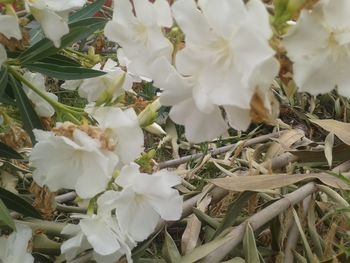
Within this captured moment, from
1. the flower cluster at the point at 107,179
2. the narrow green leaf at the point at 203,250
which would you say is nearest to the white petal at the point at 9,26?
the flower cluster at the point at 107,179

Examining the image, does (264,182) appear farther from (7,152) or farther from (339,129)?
(7,152)

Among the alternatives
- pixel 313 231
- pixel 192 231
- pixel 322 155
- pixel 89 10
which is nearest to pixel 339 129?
pixel 322 155

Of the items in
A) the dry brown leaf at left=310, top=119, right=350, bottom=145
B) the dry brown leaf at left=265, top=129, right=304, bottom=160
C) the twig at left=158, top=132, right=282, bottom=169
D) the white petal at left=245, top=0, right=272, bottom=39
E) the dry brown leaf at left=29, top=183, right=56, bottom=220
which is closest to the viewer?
the white petal at left=245, top=0, right=272, bottom=39

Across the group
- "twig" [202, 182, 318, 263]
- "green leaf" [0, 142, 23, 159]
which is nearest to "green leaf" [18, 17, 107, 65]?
"green leaf" [0, 142, 23, 159]

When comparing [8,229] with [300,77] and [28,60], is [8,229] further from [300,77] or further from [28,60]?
[300,77]

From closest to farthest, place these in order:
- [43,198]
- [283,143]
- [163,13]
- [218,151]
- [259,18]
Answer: [259,18]
[163,13]
[43,198]
[283,143]
[218,151]

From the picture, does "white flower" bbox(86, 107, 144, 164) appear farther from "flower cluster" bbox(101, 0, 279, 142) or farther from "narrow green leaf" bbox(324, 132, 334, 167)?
"narrow green leaf" bbox(324, 132, 334, 167)

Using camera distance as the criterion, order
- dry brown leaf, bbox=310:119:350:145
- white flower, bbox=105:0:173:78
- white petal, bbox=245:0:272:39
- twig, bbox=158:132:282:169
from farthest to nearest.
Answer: twig, bbox=158:132:282:169 < dry brown leaf, bbox=310:119:350:145 < white flower, bbox=105:0:173:78 < white petal, bbox=245:0:272:39

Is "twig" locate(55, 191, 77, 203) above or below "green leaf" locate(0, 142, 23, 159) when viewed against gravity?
below
